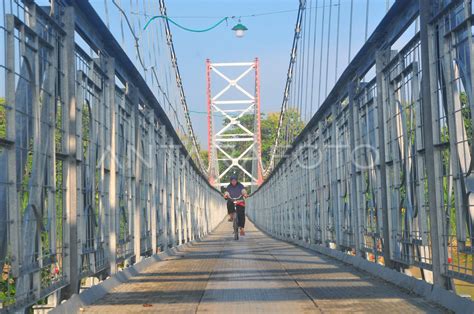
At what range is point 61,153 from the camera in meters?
4.50

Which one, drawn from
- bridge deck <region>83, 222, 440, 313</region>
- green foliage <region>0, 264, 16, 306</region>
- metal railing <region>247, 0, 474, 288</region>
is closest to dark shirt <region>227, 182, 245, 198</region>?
metal railing <region>247, 0, 474, 288</region>

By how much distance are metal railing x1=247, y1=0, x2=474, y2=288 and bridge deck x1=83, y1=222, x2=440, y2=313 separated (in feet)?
0.92

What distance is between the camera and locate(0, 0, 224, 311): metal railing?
3.44m

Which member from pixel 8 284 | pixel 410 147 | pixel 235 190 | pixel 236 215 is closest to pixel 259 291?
pixel 410 147

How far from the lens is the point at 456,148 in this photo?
4043 millimetres

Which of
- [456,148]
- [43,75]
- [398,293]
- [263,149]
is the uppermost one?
[263,149]

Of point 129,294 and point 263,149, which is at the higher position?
point 263,149

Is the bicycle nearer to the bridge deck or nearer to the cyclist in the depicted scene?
the cyclist

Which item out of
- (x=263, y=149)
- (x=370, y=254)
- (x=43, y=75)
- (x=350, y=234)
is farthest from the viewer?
(x=263, y=149)

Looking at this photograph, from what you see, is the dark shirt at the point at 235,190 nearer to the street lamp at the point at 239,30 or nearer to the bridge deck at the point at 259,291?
the street lamp at the point at 239,30

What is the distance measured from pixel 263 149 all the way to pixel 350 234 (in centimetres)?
8187

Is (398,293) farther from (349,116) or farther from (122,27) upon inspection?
(122,27)

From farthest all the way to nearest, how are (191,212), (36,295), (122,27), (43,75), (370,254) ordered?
(191,212) < (122,27) < (370,254) < (43,75) < (36,295)

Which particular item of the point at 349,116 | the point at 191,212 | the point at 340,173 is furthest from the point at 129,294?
the point at 191,212
